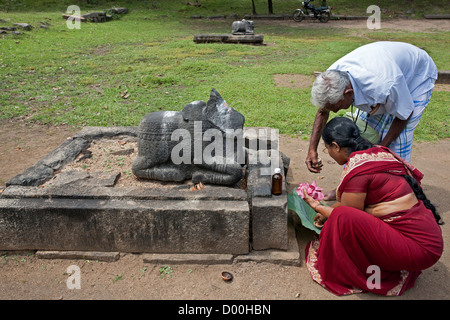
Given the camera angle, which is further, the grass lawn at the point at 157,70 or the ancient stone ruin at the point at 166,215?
the grass lawn at the point at 157,70

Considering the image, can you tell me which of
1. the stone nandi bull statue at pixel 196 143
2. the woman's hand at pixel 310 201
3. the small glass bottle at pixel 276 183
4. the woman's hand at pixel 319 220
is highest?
the stone nandi bull statue at pixel 196 143

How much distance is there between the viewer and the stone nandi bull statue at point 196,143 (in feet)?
11.0

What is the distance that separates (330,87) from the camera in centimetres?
284

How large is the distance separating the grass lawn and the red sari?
3114mm

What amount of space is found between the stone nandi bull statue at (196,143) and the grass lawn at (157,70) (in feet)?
8.16

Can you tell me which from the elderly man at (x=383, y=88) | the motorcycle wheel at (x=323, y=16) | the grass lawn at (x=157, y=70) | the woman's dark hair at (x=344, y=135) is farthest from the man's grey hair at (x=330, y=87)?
the motorcycle wheel at (x=323, y=16)

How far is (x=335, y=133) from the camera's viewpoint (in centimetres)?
271

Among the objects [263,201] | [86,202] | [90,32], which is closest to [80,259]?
[86,202]

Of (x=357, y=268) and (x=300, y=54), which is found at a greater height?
(x=300, y=54)

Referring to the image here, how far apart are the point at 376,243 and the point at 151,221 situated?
5.57 feet

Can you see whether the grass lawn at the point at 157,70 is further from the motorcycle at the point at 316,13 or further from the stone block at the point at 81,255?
the stone block at the point at 81,255

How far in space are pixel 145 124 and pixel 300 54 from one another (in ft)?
27.1

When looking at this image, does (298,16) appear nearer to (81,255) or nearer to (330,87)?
(330,87)
